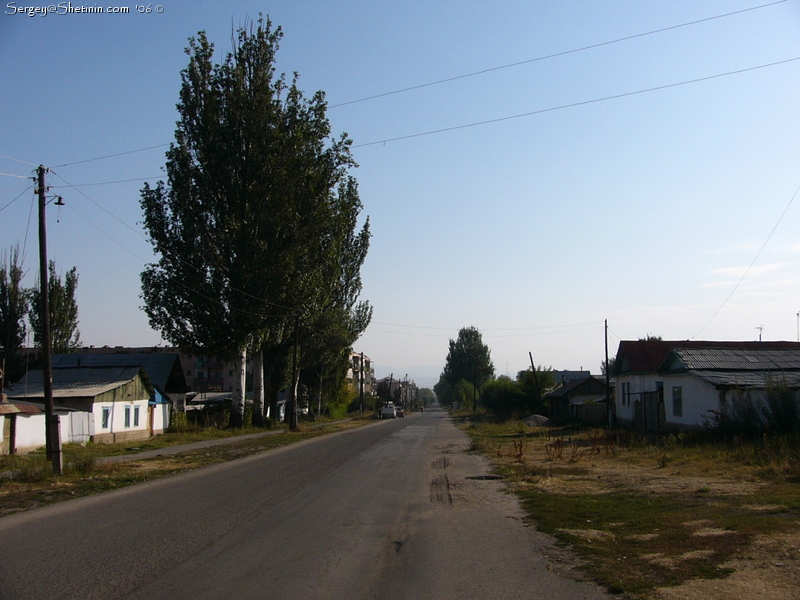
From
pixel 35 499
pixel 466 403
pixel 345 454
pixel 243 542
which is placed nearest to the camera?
pixel 243 542

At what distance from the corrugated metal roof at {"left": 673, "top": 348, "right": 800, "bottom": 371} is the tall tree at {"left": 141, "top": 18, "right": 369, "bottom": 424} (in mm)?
19481

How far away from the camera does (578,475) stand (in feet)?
54.5

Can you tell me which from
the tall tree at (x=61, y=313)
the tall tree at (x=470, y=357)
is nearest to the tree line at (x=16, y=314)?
the tall tree at (x=61, y=313)

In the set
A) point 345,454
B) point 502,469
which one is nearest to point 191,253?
point 345,454

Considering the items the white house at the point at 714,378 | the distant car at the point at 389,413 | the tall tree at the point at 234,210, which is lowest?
the distant car at the point at 389,413

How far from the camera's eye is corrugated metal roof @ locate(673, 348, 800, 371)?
28375mm

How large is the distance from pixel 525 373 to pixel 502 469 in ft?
156

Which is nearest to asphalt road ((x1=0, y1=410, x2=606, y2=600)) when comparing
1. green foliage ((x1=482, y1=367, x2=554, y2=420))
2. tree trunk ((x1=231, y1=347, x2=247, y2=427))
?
tree trunk ((x1=231, y1=347, x2=247, y2=427))

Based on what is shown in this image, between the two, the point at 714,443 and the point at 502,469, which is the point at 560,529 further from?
the point at 714,443

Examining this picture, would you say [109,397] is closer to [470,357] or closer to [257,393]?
[257,393]

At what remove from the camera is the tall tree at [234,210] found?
116ft

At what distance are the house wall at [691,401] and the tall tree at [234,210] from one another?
62.3ft

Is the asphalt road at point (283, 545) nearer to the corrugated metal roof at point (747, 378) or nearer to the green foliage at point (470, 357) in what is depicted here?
the corrugated metal roof at point (747, 378)

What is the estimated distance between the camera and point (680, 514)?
10234mm
